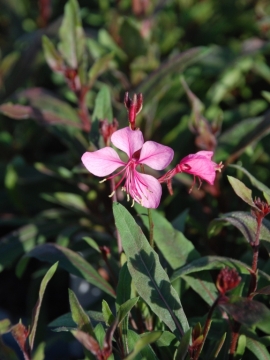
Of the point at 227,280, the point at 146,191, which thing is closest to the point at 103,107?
the point at 146,191

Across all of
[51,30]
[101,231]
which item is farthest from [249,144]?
[51,30]

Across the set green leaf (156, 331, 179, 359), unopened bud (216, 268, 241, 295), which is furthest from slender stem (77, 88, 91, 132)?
unopened bud (216, 268, 241, 295)

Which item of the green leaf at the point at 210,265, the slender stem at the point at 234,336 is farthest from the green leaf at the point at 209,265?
the slender stem at the point at 234,336

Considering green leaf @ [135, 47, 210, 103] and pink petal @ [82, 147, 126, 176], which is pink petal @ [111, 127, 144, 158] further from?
green leaf @ [135, 47, 210, 103]

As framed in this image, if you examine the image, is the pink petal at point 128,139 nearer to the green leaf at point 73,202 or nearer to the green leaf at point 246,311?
the green leaf at point 246,311

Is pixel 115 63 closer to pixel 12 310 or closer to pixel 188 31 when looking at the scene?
pixel 188 31

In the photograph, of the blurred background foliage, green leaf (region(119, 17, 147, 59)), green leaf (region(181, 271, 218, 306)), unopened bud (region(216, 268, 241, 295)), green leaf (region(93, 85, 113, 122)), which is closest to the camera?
unopened bud (region(216, 268, 241, 295))
